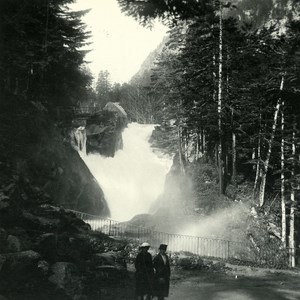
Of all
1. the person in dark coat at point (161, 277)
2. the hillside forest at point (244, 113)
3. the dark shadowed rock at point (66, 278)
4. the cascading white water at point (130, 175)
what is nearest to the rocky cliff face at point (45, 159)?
the cascading white water at point (130, 175)

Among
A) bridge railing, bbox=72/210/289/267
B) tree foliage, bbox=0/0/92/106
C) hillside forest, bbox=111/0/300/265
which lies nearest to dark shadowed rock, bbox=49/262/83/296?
bridge railing, bbox=72/210/289/267

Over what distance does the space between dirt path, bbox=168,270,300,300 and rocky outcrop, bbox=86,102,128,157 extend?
100 ft

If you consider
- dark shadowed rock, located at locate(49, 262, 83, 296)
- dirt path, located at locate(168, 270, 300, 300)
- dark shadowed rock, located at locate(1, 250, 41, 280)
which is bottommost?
dirt path, located at locate(168, 270, 300, 300)

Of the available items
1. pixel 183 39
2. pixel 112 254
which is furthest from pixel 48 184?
pixel 183 39

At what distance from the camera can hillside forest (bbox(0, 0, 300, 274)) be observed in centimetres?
2345

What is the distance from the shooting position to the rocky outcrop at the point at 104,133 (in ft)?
149

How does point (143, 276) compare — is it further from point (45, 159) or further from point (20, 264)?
point (45, 159)

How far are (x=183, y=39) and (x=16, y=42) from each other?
14705 mm

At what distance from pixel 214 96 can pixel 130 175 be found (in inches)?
712

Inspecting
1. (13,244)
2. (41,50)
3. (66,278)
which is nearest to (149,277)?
(66,278)

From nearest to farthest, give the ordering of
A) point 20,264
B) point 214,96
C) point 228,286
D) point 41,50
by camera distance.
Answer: point 20,264, point 228,286, point 41,50, point 214,96

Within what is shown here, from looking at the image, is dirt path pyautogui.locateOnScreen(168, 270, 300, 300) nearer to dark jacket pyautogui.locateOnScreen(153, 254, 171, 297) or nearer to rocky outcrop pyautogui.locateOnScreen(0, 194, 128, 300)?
rocky outcrop pyautogui.locateOnScreen(0, 194, 128, 300)

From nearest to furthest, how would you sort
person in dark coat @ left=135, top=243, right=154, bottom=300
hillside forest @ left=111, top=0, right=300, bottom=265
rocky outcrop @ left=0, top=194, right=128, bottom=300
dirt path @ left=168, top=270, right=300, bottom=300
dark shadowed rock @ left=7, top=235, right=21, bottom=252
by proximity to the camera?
rocky outcrop @ left=0, top=194, right=128, bottom=300
person in dark coat @ left=135, top=243, right=154, bottom=300
dark shadowed rock @ left=7, top=235, right=21, bottom=252
dirt path @ left=168, top=270, right=300, bottom=300
hillside forest @ left=111, top=0, right=300, bottom=265

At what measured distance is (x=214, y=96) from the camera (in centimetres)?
2823
